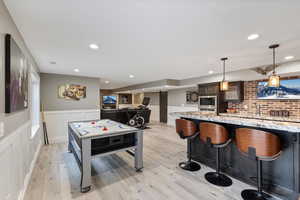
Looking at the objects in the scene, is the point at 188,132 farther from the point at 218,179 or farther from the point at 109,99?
the point at 109,99

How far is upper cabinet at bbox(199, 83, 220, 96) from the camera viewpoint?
4.98 m

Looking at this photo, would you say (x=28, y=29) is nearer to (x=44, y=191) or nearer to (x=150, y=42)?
(x=150, y=42)

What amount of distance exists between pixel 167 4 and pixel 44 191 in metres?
3.01

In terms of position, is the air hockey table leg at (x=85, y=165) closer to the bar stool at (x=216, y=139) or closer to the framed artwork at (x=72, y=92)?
the bar stool at (x=216, y=139)

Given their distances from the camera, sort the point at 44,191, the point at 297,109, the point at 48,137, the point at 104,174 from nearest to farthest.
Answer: the point at 44,191, the point at 104,174, the point at 297,109, the point at 48,137

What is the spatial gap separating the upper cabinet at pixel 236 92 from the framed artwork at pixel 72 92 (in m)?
5.25

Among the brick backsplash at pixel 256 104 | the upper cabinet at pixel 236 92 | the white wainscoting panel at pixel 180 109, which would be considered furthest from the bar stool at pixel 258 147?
the white wainscoting panel at pixel 180 109

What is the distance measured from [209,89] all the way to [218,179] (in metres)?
3.52

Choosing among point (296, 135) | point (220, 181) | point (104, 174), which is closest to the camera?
point (296, 135)

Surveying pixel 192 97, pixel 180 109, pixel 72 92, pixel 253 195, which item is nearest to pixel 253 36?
pixel 253 195

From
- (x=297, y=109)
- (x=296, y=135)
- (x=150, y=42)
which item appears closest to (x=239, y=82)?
(x=297, y=109)

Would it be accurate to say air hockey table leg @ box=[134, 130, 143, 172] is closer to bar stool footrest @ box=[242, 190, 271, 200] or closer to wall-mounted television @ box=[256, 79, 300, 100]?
bar stool footrest @ box=[242, 190, 271, 200]

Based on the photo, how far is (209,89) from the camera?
17.1 ft

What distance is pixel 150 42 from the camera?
2201mm
